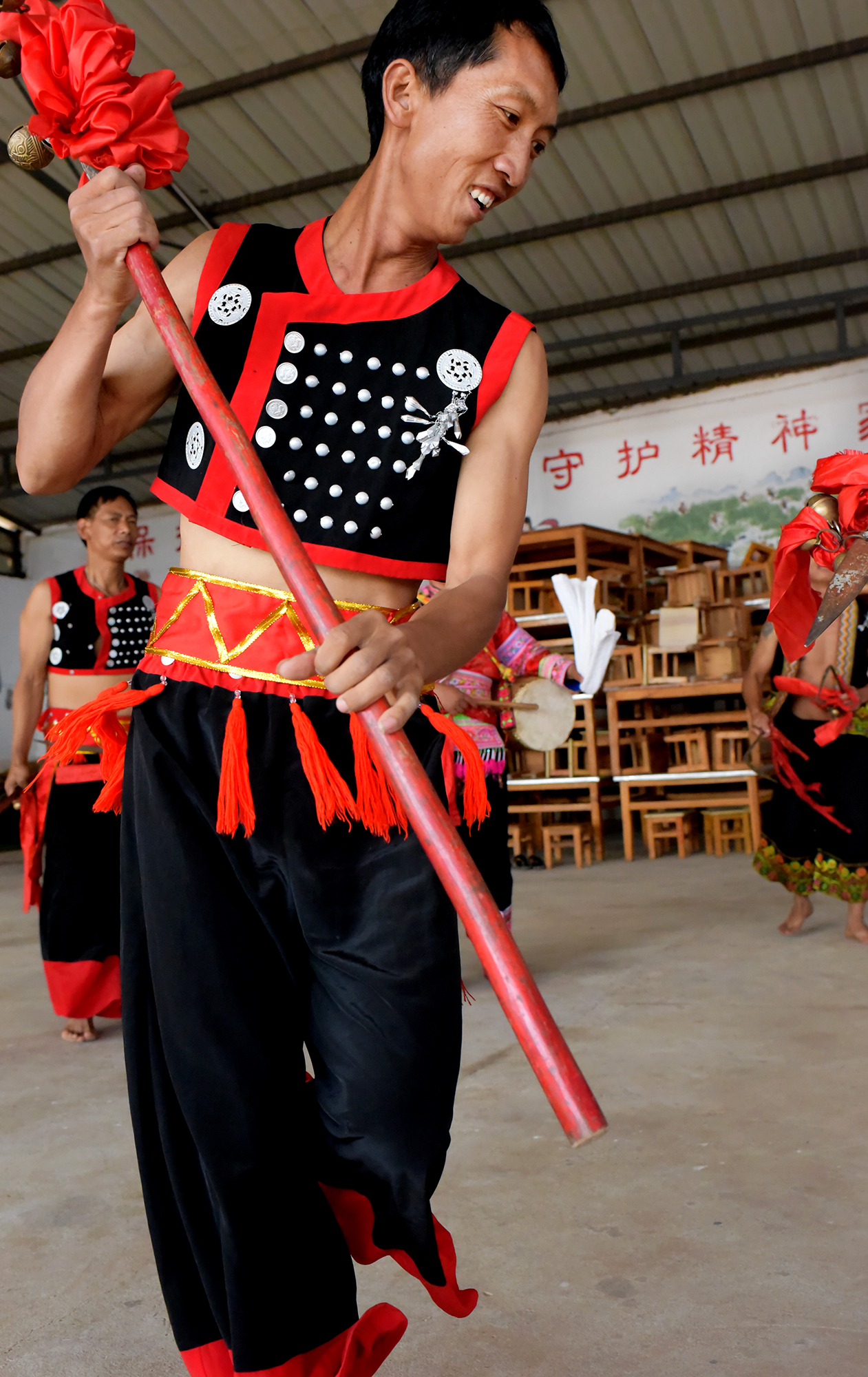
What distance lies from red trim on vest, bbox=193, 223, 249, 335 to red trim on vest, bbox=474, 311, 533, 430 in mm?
328

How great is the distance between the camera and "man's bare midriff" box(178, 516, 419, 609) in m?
1.28

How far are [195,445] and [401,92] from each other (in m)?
0.46

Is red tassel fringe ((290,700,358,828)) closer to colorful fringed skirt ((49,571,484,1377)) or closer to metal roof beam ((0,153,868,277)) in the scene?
colorful fringed skirt ((49,571,484,1377))

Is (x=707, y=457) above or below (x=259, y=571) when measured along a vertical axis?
above

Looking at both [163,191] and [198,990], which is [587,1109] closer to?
[198,990]

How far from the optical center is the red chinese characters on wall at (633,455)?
895cm

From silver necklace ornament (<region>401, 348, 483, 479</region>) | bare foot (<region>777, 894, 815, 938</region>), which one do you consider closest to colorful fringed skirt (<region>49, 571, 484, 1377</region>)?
silver necklace ornament (<region>401, 348, 483, 479</region>)

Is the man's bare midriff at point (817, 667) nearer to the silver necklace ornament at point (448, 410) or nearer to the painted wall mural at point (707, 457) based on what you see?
the silver necklace ornament at point (448, 410)

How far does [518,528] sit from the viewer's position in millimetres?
1350

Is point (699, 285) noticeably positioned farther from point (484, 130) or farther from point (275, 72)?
point (484, 130)

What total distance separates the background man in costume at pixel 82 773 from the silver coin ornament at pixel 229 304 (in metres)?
2.42

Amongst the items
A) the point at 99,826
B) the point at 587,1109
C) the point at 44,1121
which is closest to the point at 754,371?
the point at 99,826

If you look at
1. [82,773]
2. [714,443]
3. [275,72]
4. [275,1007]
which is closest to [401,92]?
[275,1007]

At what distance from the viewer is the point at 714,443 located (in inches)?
343
